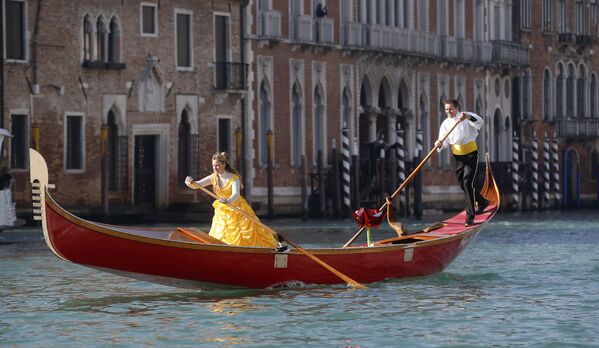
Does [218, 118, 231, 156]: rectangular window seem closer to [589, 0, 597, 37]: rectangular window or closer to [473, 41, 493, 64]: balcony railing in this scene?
[473, 41, 493, 64]: balcony railing

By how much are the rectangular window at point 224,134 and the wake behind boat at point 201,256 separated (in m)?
16.0

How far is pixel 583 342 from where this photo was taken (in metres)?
13.3

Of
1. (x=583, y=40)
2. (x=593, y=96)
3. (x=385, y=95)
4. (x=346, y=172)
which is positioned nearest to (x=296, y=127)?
(x=346, y=172)

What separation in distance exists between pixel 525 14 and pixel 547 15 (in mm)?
1218

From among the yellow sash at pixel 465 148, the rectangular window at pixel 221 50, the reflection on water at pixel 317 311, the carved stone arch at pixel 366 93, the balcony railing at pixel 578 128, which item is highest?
the rectangular window at pixel 221 50

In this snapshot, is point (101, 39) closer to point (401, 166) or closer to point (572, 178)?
point (401, 166)

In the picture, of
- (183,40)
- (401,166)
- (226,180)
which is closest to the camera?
(226,180)

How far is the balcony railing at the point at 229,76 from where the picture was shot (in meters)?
34.1

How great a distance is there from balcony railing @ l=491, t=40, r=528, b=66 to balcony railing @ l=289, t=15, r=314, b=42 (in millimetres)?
10056

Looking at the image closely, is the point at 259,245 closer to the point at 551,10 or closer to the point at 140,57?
the point at 140,57

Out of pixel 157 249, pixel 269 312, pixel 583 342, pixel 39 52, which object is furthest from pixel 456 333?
pixel 39 52

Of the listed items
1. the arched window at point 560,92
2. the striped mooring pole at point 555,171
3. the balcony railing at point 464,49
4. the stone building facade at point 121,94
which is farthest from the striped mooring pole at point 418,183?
the arched window at point 560,92

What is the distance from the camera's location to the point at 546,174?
46750mm

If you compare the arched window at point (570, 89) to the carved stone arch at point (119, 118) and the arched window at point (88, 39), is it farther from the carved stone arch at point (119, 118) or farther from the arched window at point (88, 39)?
the arched window at point (88, 39)
